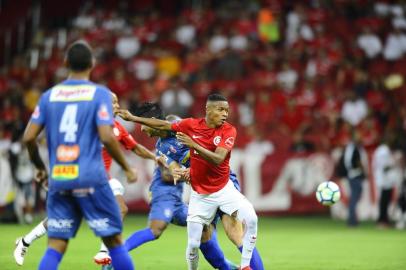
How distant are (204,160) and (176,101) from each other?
13.8m

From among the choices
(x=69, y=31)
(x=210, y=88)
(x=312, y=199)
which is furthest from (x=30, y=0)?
(x=312, y=199)

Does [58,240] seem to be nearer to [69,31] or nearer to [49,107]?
[49,107]

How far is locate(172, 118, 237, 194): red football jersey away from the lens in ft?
31.3

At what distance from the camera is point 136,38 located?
26750 mm

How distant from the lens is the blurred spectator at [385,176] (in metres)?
19.7

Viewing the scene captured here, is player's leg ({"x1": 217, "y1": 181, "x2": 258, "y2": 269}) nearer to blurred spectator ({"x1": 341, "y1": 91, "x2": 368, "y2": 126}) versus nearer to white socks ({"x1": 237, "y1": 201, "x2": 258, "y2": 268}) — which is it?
white socks ({"x1": 237, "y1": 201, "x2": 258, "y2": 268})

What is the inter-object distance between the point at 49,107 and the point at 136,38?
63.5 ft

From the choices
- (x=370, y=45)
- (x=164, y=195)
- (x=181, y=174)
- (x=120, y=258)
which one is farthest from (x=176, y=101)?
(x=120, y=258)

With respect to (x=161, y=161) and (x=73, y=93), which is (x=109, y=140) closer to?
(x=73, y=93)

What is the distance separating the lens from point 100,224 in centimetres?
768

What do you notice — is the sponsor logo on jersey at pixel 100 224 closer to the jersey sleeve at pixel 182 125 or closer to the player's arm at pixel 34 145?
the player's arm at pixel 34 145

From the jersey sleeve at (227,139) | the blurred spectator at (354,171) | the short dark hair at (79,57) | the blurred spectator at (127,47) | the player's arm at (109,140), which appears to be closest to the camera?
the player's arm at (109,140)

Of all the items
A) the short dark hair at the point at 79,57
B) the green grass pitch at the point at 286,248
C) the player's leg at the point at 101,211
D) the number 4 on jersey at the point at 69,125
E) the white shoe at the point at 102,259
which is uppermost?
the short dark hair at the point at 79,57

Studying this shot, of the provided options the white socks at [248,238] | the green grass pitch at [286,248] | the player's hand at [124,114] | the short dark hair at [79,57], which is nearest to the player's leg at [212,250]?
the white socks at [248,238]
